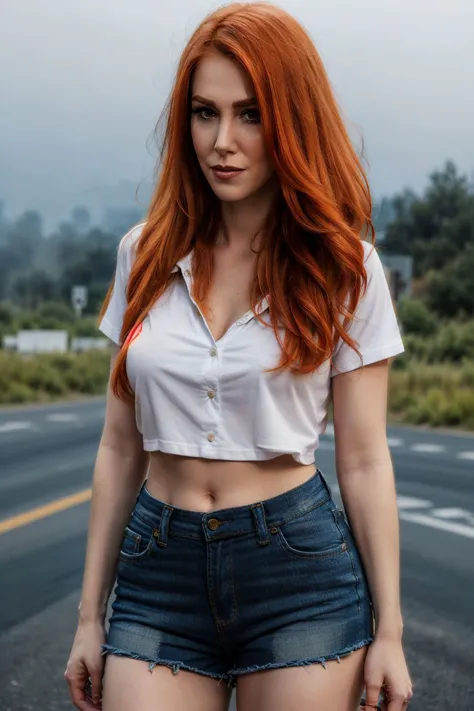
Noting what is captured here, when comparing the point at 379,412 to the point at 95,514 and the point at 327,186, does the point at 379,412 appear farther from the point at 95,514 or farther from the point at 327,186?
the point at 95,514

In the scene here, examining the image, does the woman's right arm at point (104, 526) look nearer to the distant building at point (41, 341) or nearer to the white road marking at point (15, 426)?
the white road marking at point (15, 426)

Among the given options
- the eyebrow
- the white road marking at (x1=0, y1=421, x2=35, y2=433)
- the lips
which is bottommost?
the white road marking at (x1=0, y1=421, x2=35, y2=433)

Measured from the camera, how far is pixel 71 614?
14.5 ft

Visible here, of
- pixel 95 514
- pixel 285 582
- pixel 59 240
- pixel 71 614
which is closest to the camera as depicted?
pixel 285 582

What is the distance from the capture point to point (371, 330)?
5.56 feet

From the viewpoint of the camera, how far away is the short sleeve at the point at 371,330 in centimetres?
168

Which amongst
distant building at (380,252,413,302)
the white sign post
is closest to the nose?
distant building at (380,252,413,302)

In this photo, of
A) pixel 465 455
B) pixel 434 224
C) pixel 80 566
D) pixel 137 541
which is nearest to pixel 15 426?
pixel 465 455

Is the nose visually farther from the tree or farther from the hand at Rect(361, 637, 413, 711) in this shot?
the tree

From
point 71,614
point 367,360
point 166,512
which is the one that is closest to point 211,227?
point 367,360

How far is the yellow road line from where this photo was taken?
20.3ft

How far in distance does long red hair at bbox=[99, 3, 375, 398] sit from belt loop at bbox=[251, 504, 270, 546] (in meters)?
0.20

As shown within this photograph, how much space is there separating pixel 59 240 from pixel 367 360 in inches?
463

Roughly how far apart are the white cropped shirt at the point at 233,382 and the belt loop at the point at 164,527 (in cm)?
8
